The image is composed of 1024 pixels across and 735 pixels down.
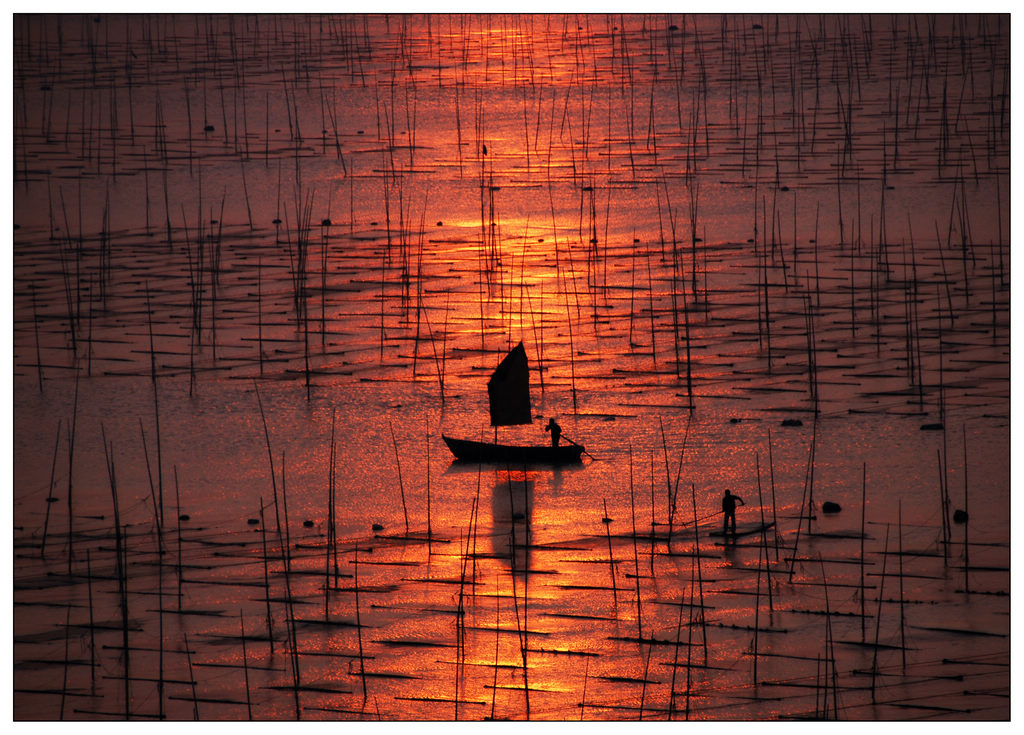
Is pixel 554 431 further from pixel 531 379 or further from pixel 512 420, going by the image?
pixel 531 379

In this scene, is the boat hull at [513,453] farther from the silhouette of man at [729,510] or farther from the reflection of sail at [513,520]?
the silhouette of man at [729,510]

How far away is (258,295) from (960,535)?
6874 millimetres

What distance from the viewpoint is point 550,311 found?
498 inches

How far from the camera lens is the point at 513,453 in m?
9.75

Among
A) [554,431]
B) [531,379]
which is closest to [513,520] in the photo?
[554,431]

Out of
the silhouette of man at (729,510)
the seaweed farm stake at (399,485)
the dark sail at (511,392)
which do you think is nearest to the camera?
the silhouette of man at (729,510)

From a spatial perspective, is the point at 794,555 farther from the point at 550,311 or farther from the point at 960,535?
the point at 550,311

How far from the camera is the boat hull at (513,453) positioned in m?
Result: 9.70

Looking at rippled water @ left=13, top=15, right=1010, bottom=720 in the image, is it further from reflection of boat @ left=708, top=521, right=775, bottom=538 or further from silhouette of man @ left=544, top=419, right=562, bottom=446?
silhouette of man @ left=544, top=419, right=562, bottom=446

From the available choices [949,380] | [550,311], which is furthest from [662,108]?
[949,380]

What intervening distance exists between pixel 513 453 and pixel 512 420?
265 millimetres

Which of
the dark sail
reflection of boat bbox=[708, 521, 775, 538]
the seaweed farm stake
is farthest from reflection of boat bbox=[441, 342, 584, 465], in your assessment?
reflection of boat bbox=[708, 521, 775, 538]

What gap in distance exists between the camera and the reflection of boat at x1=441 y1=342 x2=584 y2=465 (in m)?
9.57

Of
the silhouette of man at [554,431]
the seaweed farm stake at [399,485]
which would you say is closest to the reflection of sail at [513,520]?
the silhouette of man at [554,431]
